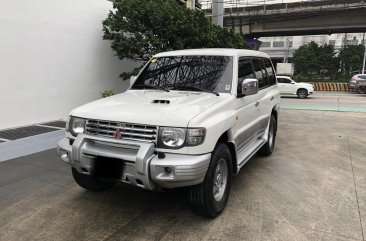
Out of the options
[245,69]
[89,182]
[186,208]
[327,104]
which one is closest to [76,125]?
[89,182]

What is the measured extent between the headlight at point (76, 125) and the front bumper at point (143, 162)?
0.68 feet

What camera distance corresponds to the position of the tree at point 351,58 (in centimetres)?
4209

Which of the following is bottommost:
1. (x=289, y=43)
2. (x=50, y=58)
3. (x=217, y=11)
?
(x=50, y=58)

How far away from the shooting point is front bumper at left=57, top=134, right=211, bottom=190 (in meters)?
3.22

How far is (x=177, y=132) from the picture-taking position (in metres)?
3.34

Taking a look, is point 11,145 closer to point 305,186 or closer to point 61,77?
point 61,77

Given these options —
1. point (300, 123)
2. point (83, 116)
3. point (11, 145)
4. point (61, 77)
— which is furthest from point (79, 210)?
point (300, 123)

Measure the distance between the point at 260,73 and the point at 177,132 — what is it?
293cm

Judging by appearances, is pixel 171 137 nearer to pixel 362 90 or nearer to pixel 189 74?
pixel 189 74

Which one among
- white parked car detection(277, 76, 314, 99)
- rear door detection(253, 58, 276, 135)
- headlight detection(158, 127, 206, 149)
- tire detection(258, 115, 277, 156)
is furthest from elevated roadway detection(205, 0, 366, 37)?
headlight detection(158, 127, 206, 149)

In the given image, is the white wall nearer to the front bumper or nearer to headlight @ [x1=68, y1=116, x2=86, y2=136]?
headlight @ [x1=68, y1=116, x2=86, y2=136]

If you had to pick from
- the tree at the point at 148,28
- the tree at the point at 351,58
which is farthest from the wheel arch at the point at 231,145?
the tree at the point at 351,58

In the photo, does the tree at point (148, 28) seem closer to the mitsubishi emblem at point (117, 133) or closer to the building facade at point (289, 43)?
the mitsubishi emblem at point (117, 133)

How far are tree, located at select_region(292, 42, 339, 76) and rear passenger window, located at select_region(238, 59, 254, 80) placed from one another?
4018 cm
